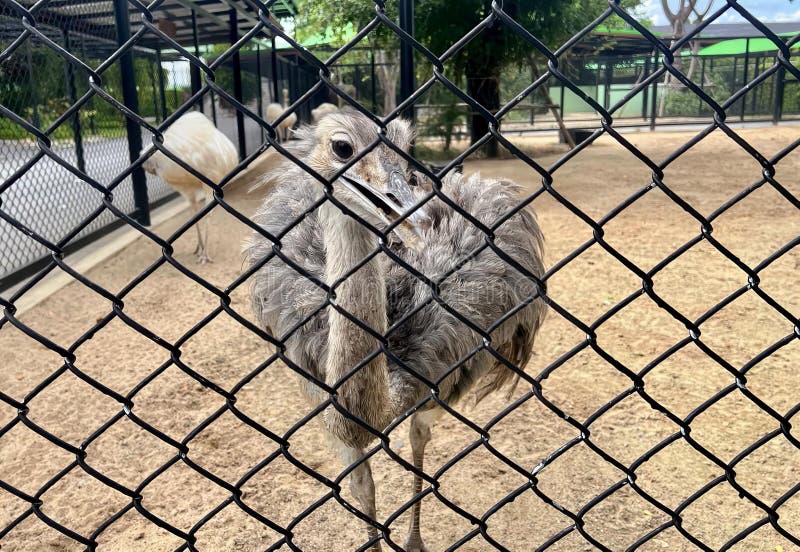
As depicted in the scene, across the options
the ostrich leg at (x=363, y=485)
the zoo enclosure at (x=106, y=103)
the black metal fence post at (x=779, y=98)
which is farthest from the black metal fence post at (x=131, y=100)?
the black metal fence post at (x=779, y=98)

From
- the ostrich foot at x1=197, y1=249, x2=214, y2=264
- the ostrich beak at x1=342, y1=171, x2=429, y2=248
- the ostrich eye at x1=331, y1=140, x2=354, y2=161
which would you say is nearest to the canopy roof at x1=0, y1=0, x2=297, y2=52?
the ostrich foot at x1=197, y1=249, x2=214, y2=264

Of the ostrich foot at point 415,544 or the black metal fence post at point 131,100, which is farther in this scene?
the black metal fence post at point 131,100

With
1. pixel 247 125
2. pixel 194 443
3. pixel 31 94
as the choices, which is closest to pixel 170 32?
pixel 247 125

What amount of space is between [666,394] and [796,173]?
24.6 ft

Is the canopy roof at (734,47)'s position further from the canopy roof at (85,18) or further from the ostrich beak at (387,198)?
the ostrich beak at (387,198)

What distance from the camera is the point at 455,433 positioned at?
11.0 feet

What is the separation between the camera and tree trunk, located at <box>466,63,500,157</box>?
39.3ft

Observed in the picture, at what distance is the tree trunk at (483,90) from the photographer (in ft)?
39.3

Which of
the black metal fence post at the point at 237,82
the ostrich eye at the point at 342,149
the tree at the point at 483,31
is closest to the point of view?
the ostrich eye at the point at 342,149

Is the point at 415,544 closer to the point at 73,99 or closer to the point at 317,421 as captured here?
the point at 317,421

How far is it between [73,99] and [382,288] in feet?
19.0

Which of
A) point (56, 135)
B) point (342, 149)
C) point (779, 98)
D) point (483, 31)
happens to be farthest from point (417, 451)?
point (779, 98)

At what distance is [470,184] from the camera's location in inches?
120

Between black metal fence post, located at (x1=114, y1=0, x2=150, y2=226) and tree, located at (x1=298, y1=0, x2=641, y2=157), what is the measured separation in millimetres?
5204
